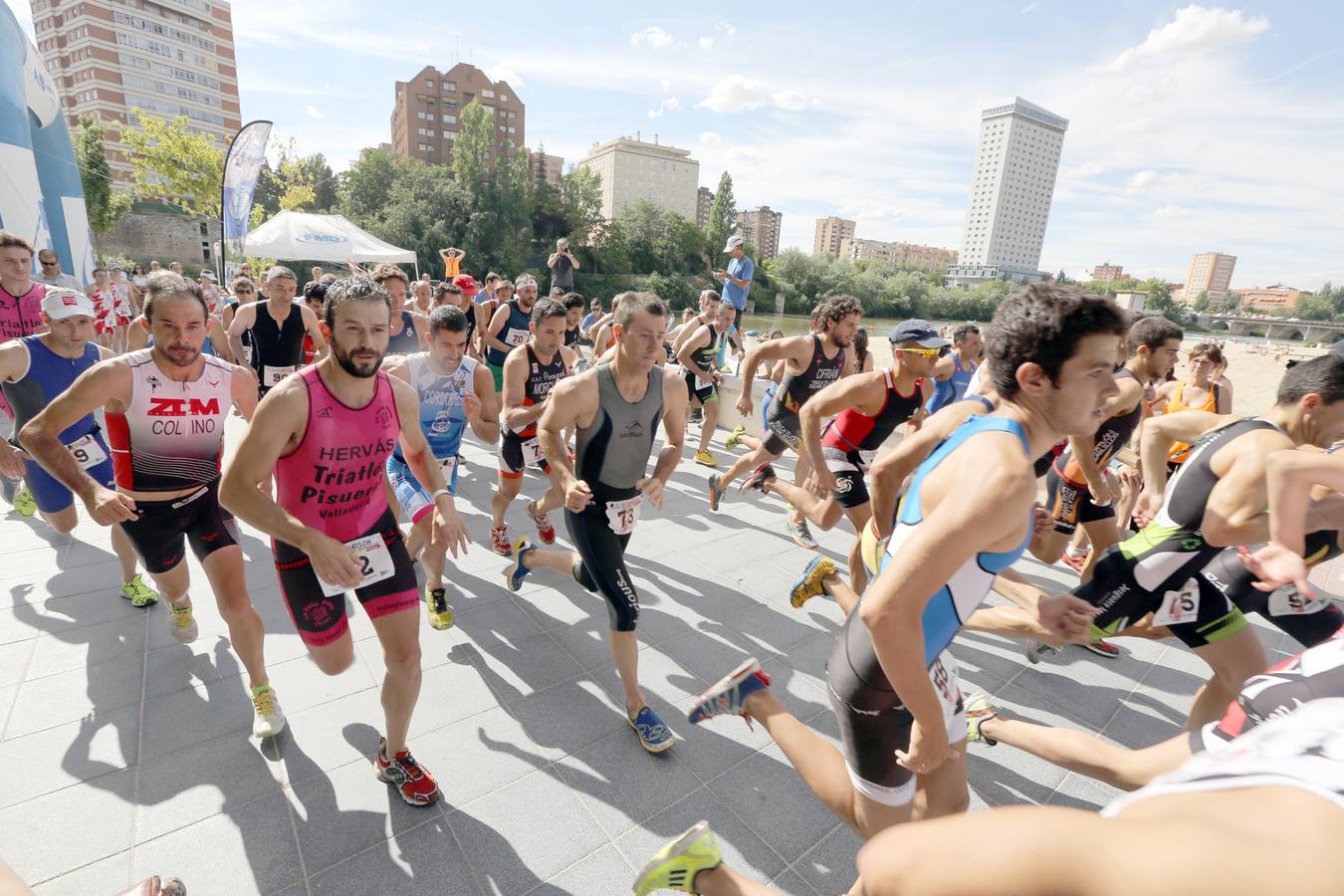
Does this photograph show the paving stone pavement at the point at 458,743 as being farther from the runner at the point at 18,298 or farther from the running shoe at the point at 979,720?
the runner at the point at 18,298

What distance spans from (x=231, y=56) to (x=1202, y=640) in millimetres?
103738

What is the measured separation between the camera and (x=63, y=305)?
12.7 ft

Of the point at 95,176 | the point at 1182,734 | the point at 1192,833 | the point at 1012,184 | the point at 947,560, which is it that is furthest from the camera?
the point at 1012,184

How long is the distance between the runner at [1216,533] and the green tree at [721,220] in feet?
196

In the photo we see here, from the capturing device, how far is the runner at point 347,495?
7.92 ft

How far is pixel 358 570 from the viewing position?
93.4 inches

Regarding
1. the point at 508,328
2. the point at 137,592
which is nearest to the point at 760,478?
the point at 508,328

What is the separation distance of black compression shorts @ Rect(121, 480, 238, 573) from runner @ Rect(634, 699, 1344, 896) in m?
3.48

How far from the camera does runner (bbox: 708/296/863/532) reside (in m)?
5.57

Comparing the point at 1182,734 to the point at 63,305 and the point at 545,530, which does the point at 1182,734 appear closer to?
the point at 545,530

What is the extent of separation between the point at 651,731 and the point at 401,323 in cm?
582

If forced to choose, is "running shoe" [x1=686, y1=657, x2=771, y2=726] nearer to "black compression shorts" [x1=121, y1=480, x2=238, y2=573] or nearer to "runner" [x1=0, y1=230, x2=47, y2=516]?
"black compression shorts" [x1=121, y1=480, x2=238, y2=573]

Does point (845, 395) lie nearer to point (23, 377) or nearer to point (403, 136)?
point (23, 377)

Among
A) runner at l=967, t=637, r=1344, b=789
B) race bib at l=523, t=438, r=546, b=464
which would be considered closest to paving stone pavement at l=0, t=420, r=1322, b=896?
runner at l=967, t=637, r=1344, b=789
